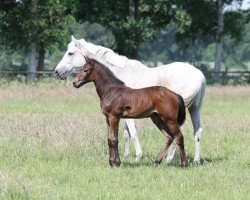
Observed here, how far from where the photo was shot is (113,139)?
1072 cm

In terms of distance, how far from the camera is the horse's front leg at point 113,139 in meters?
10.6

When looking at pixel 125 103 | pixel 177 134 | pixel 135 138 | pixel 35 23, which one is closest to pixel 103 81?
pixel 125 103

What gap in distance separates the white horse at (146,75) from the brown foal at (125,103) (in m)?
1.02

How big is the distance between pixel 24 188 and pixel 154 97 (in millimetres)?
3110

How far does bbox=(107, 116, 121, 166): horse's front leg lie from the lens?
10.6m

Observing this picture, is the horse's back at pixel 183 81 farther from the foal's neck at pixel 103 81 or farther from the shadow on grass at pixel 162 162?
the foal's neck at pixel 103 81

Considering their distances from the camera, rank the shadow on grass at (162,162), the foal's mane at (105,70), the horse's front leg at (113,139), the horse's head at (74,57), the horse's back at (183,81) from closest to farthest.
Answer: the horse's front leg at (113,139)
the foal's mane at (105,70)
the shadow on grass at (162,162)
the horse's back at (183,81)
the horse's head at (74,57)

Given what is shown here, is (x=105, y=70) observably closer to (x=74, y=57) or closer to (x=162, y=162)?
(x=74, y=57)

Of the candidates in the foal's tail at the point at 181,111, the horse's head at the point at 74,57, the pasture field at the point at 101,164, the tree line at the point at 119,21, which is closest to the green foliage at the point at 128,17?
the tree line at the point at 119,21

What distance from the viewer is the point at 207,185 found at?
9195mm

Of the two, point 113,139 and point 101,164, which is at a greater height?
point 113,139

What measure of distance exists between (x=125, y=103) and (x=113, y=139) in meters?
0.63

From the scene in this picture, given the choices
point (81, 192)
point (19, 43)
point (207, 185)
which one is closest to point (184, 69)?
point (207, 185)

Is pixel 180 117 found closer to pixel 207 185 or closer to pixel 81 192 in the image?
pixel 207 185
